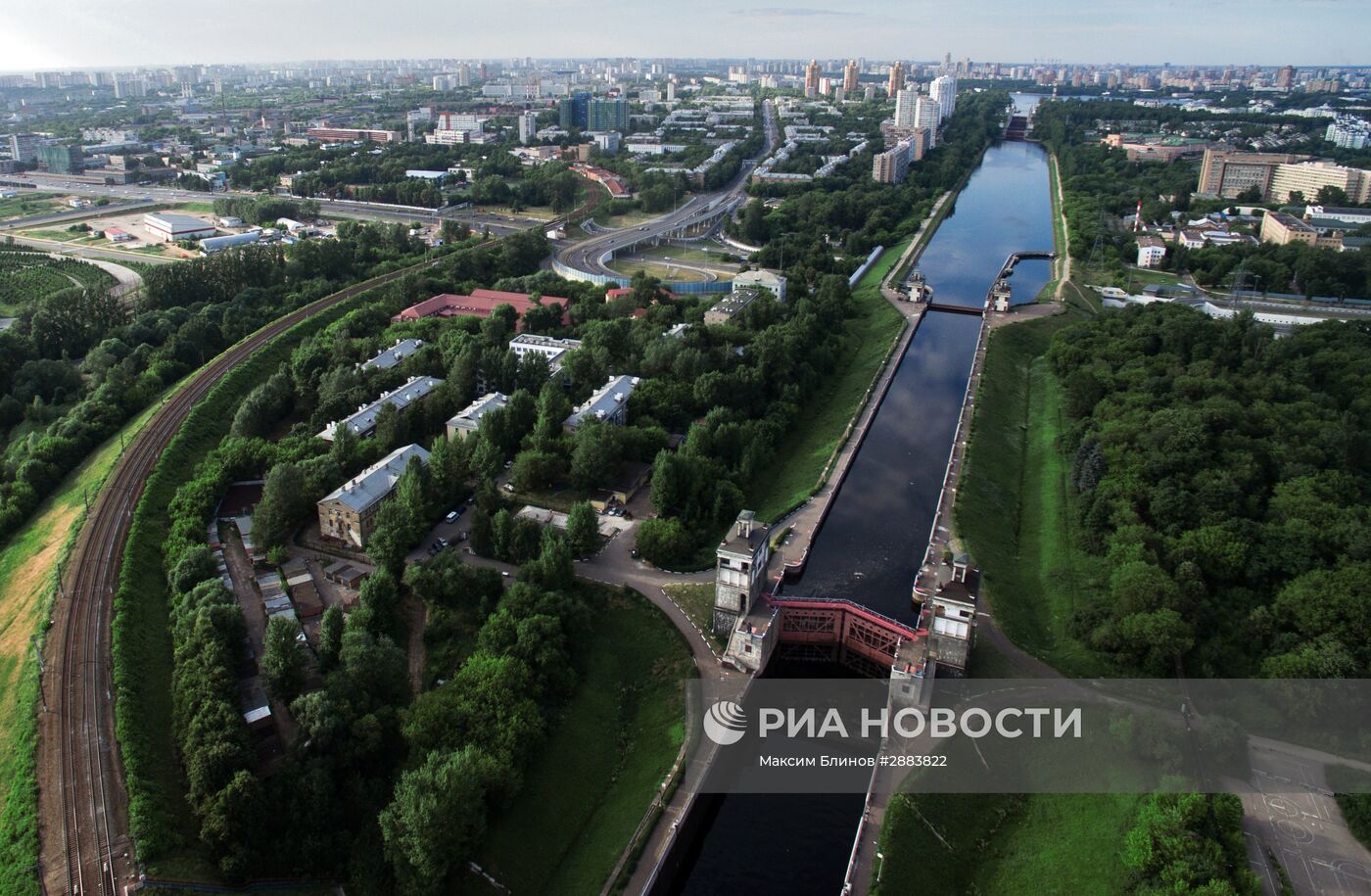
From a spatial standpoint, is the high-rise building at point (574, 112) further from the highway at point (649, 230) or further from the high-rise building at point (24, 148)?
the high-rise building at point (24, 148)

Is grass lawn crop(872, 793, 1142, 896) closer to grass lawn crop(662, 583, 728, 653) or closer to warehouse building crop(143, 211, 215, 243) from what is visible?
grass lawn crop(662, 583, 728, 653)

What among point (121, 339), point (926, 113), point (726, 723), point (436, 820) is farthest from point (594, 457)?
point (926, 113)

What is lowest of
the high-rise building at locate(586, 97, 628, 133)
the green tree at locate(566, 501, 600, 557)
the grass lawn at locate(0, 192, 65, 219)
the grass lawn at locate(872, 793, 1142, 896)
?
the grass lawn at locate(872, 793, 1142, 896)

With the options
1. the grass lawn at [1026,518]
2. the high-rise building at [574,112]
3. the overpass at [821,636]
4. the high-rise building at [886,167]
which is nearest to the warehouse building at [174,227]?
the grass lawn at [1026,518]

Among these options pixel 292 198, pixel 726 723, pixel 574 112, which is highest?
pixel 574 112

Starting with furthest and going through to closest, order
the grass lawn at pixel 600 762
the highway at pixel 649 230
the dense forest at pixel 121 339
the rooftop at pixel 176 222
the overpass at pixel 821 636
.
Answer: the rooftop at pixel 176 222
the highway at pixel 649 230
the dense forest at pixel 121 339
the overpass at pixel 821 636
the grass lawn at pixel 600 762

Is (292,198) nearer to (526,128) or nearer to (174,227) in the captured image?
(174,227)

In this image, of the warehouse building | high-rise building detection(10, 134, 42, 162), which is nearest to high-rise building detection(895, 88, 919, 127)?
the warehouse building
